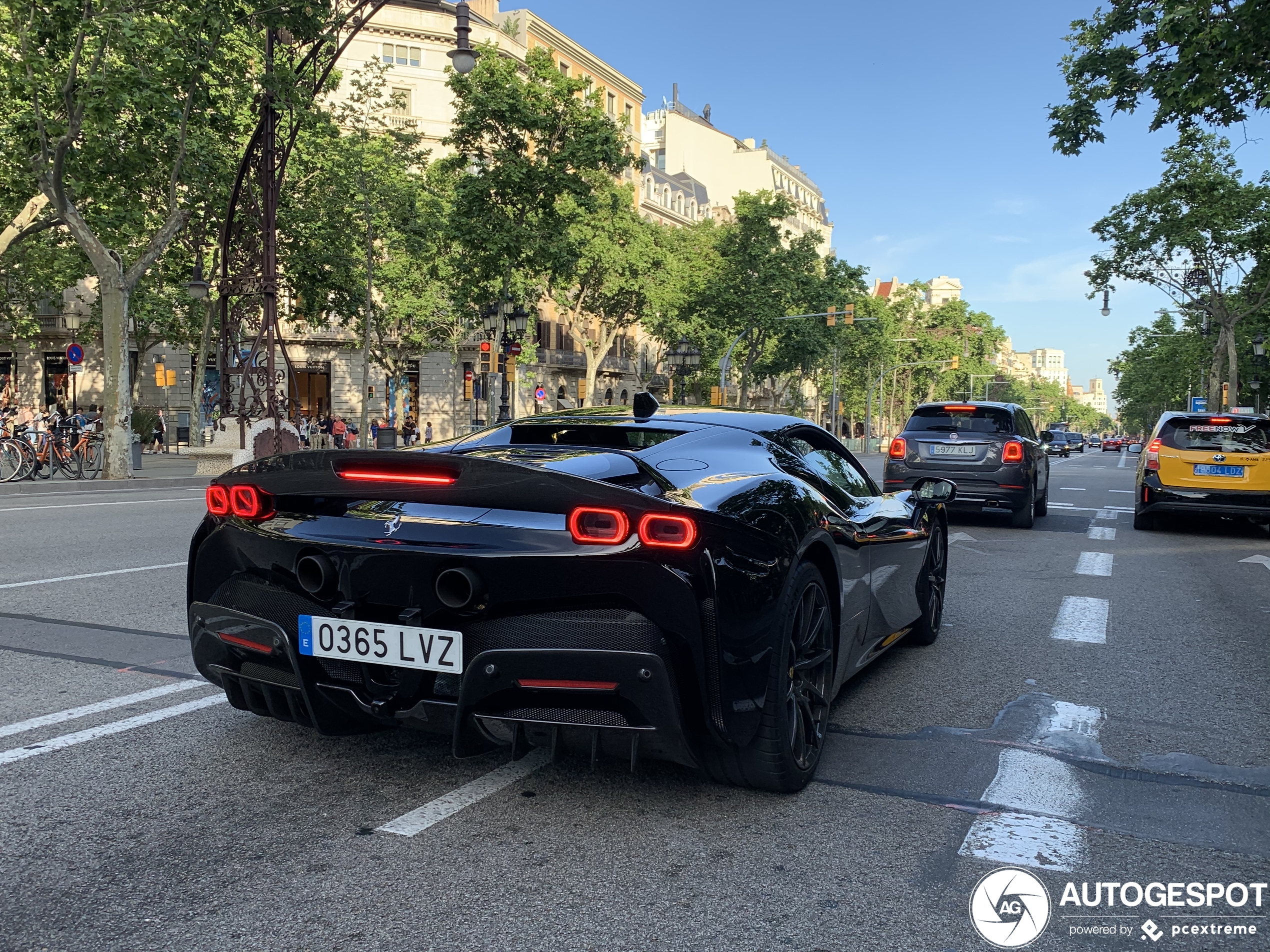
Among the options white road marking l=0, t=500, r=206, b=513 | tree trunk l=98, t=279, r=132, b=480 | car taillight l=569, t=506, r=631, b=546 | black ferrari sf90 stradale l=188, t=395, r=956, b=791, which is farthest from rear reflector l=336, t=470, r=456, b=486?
tree trunk l=98, t=279, r=132, b=480

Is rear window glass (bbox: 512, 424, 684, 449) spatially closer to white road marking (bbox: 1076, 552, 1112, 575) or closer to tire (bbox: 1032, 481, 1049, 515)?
white road marking (bbox: 1076, 552, 1112, 575)

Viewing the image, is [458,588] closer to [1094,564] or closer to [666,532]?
[666,532]

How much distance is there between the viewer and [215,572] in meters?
3.53

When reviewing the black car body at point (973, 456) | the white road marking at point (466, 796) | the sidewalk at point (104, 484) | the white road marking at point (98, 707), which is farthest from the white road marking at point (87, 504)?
the white road marking at point (466, 796)

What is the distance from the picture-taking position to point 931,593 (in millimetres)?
6031

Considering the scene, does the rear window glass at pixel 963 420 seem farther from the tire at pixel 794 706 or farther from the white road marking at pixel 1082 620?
the tire at pixel 794 706

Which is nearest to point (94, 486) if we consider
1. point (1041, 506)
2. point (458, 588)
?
point (1041, 506)

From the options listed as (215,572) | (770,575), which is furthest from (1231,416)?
(215,572)

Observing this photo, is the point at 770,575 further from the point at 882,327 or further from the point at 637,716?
the point at 882,327

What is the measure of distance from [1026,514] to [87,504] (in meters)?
13.0

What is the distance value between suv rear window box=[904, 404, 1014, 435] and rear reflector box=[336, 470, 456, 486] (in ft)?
35.5

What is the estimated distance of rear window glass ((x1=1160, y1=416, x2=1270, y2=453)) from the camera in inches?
501

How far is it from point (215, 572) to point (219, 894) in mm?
1163

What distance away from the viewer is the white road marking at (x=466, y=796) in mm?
3152
